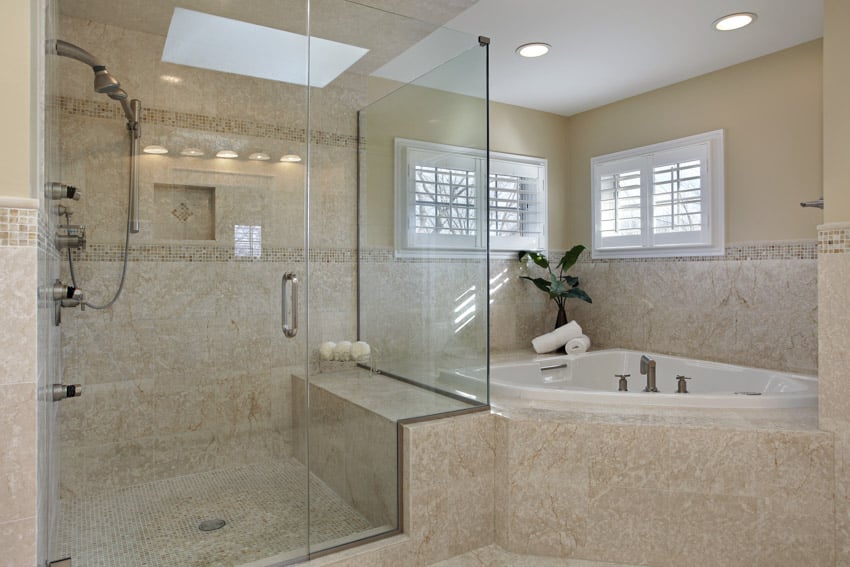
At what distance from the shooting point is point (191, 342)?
1.83m

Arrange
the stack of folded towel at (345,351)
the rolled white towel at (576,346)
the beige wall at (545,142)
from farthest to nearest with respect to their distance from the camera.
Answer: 1. the beige wall at (545,142)
2. the rolled white towel at (576,346)
3. the stack of folded towel at (345,351)

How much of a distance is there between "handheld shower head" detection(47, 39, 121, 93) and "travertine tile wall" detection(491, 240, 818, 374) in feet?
8.91

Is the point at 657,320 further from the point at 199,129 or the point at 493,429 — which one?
the point at 199,129

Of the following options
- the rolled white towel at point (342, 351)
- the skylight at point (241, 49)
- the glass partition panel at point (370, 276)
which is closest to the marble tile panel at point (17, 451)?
the glass partition panel at point (370, 276)

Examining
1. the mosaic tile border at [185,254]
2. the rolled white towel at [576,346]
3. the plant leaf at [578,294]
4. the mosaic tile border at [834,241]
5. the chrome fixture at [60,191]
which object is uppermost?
the chrome fixture at [60,191]

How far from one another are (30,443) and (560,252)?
361 cm

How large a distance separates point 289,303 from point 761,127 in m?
2.85

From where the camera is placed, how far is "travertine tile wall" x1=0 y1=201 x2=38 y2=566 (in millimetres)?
1294

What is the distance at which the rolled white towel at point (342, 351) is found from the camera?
6.94 ft

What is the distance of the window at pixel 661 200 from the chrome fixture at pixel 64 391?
131 inches

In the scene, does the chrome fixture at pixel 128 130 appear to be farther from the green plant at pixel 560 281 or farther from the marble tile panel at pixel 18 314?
the green plant at pixel 560 281

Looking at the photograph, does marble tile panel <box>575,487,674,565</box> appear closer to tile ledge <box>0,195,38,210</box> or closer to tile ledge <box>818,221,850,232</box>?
tile ledge <box>818,221,850,232</box>

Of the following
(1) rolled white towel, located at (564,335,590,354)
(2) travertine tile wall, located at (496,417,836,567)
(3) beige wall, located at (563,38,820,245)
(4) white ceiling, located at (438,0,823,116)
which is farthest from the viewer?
(1) rolled white towel, located at (564,335,590,354)

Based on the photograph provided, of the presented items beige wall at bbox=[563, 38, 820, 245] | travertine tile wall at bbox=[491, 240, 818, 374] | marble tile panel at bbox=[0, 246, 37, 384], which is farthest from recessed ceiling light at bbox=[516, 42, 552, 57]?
marble tile panel at bbox=[0, 246, 37, 384]
